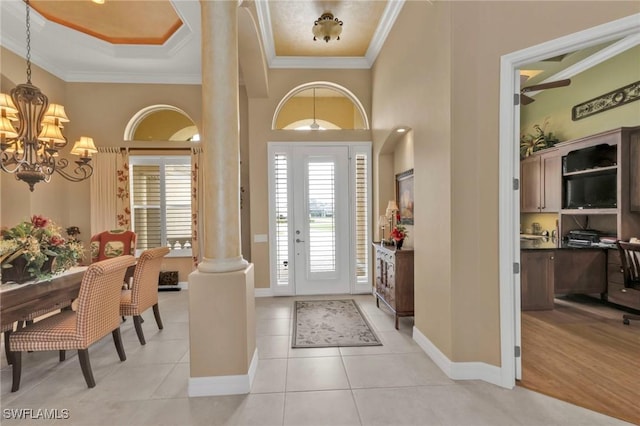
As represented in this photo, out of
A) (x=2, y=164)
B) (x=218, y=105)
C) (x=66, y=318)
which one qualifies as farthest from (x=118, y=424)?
(x=2, y=164)

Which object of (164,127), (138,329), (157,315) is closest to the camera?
(138,329)

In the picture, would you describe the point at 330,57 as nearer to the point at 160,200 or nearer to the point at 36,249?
the point at 160,200

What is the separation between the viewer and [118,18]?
3793 mm

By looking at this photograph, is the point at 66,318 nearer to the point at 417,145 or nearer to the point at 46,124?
the point at 46,124

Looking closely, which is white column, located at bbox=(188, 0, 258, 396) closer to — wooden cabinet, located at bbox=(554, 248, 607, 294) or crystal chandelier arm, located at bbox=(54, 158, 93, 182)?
crystal chandelier arm, located at bbox=(54, 158, 93, 182)

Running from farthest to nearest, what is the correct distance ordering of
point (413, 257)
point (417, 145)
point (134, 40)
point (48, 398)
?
point (134, 40), point (413, 257), point (417, 145), point (48, 398)

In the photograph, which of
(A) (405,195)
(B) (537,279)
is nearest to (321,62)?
(A) (405,195)

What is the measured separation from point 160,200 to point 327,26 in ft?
13.2

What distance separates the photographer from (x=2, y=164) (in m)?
2.84

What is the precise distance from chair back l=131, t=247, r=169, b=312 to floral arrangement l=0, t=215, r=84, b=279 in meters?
0.59

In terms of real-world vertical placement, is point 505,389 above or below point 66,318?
Result: below

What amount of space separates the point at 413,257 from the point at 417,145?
127 centimetres

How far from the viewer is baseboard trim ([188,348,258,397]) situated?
2281 millimetres

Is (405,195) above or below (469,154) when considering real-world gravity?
below
